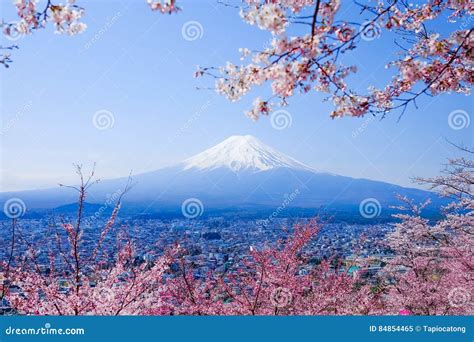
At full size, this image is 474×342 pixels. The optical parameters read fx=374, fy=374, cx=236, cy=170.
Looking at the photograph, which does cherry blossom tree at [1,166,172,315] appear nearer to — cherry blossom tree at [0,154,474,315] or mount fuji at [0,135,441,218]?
cherry blossom tree at [0,154,474,315]

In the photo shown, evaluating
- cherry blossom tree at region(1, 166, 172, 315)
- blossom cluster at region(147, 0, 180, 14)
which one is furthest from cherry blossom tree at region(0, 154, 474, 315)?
blossom cluster at region(147, 0, 180, 14)

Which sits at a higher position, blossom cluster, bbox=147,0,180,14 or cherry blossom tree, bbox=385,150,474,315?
blossom cluster, bbox=147,0,180,14

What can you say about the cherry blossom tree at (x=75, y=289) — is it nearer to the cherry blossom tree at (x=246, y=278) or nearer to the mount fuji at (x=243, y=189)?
the cherry blossom tree at (x=246, y=278)

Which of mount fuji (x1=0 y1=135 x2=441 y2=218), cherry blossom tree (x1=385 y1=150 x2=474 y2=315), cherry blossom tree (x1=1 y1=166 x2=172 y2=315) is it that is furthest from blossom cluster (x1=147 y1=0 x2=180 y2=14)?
mount fuji (x1=0 y1=135 x2=441 y2=218)

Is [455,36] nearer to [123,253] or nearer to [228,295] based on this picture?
[123,253]

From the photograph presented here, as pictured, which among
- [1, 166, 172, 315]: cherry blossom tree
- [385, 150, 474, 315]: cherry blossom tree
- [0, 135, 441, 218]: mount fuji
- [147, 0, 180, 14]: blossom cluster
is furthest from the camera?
[0, 135, 441, 218]: mount fuji

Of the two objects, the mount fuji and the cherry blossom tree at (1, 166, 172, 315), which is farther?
the mount fuji

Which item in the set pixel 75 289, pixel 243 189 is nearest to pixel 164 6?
pixel 75 289

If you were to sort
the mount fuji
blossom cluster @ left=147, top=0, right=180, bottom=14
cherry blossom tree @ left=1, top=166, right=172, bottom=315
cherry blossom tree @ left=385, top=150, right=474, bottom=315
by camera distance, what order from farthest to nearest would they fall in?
the mount fuji → cherry blossom tree @ left=385, top=150, right=474, bottom=315 → cherry blossom tree @ left=1, top=166, right=172, bottom=315 → blossom cluster @ left=147, top=0, right=180, bottom=14

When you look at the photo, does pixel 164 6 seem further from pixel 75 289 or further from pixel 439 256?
pixel 439 256

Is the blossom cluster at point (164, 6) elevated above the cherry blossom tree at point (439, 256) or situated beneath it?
elevated above

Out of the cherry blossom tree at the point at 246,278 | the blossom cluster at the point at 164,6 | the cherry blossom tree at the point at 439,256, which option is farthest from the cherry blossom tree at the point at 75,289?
the cherry blossom tree at the point at 439,256

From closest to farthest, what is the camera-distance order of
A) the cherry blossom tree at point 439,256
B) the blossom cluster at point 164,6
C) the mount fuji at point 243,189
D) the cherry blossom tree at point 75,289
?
the blossom cluster at point 164,6 < the cherry blossom tree at point 75,289 < the cherry blossom tree at point 439,256 < the mount fuji at point 243,189

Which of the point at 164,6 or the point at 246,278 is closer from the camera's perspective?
the point at 164,6
